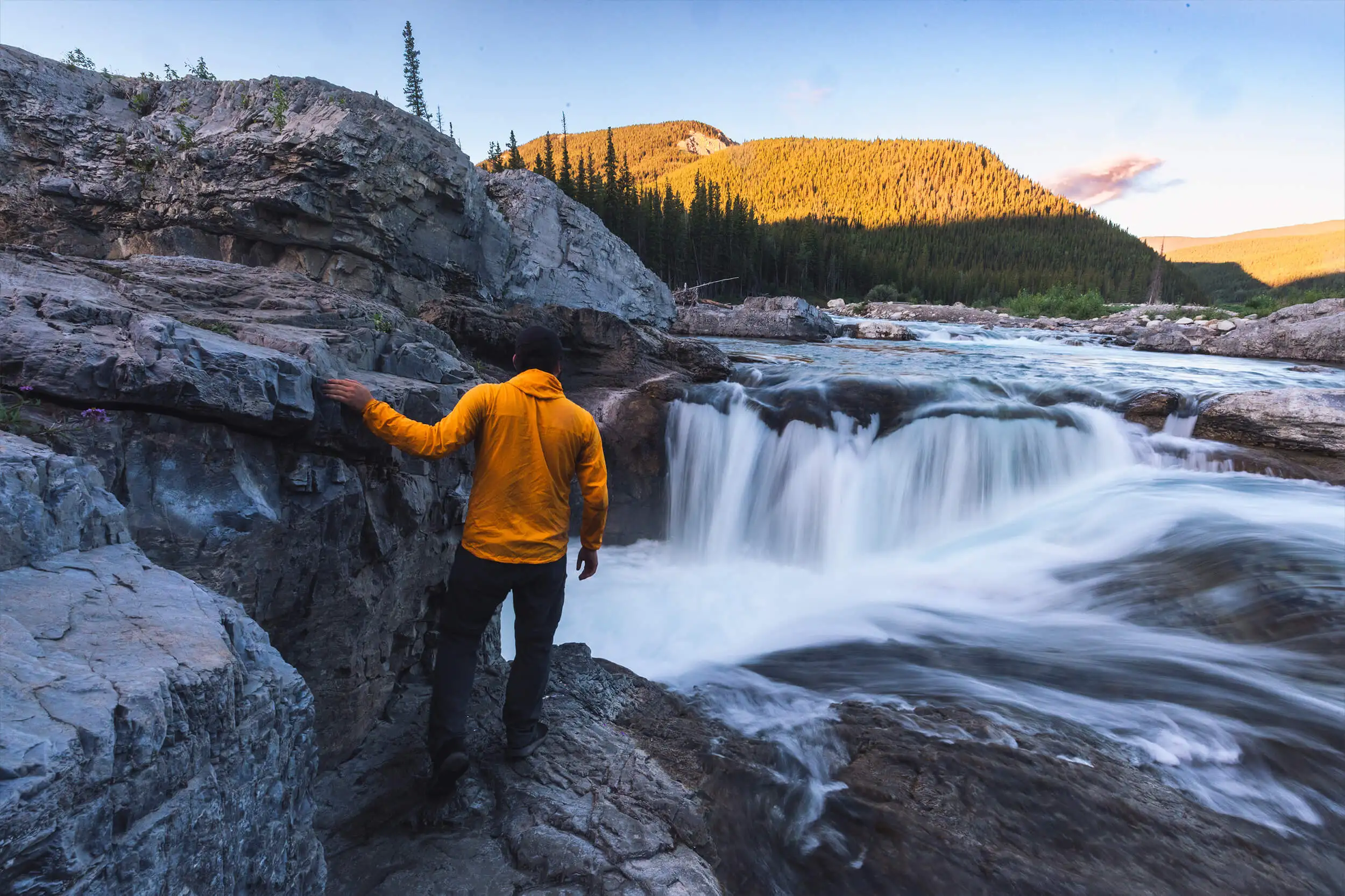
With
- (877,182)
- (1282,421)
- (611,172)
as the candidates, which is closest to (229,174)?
(1282,421)

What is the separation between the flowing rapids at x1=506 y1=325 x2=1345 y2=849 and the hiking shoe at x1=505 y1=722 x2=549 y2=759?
1.47 metres

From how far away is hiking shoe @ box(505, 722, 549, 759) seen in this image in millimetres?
3359

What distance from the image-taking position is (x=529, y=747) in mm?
3406

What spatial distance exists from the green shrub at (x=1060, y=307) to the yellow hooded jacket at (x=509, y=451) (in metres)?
47.9

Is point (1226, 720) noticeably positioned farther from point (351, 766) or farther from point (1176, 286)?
point (1176, 286)

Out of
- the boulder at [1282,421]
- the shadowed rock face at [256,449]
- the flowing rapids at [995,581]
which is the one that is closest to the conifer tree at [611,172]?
the flowing rapids at [995,581]

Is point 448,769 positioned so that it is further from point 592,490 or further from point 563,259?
point 563,259

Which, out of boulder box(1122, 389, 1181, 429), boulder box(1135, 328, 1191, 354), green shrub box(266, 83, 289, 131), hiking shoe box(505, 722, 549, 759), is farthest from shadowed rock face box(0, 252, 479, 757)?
boulder box(1135, 328, 1191, 354)

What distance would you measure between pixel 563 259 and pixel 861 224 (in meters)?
107

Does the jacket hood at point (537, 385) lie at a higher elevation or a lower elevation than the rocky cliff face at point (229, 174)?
lower

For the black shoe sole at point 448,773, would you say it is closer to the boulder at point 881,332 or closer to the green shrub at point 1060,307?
the boulder at point 881,332

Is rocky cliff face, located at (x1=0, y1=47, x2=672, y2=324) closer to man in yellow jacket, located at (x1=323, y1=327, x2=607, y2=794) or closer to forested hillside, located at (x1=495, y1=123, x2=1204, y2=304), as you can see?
man in yellow jacket, located at (x1=323, y1=327, x2=607, y2=794)

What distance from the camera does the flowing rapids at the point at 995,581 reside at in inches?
167

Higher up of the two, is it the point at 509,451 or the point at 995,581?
the point at 509,451
